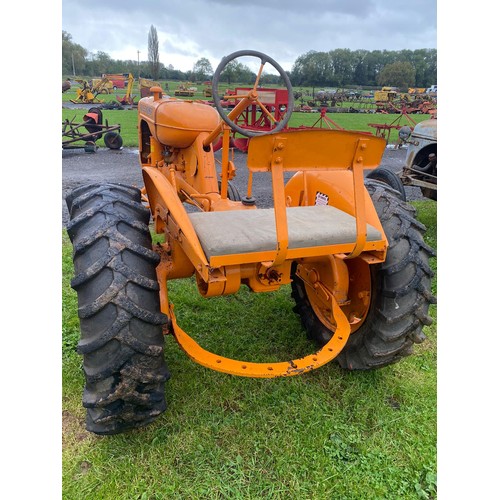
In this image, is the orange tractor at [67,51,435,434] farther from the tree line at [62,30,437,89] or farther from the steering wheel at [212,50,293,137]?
the tree line at [62,30,437,89]

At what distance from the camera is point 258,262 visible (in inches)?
85.0

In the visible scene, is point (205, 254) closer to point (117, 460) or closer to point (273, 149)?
point (273, 149)

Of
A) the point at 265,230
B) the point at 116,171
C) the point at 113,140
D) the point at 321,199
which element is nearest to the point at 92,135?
the point at 113,140

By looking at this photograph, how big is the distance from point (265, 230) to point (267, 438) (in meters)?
1.11

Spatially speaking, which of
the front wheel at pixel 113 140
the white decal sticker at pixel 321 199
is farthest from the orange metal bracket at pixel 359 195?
the front wheel at pixel 113 140

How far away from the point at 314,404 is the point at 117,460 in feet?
3.66

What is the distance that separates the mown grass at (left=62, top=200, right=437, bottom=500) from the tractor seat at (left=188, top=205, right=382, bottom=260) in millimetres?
1039

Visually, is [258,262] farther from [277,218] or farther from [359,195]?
[359,195]

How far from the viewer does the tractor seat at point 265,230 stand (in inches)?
79.7

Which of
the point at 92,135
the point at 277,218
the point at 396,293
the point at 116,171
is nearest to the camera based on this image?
the point at 277,218

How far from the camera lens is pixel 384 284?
2.36 m

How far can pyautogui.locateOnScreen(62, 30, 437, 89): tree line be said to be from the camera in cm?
3068

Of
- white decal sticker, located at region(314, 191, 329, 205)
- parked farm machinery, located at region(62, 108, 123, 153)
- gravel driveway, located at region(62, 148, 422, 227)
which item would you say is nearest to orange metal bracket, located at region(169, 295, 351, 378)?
white decal sticker, located at region(314, 191, 329, 205)

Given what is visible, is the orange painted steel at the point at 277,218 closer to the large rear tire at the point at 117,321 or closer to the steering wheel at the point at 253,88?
the steering wheel at the point at 253,88
